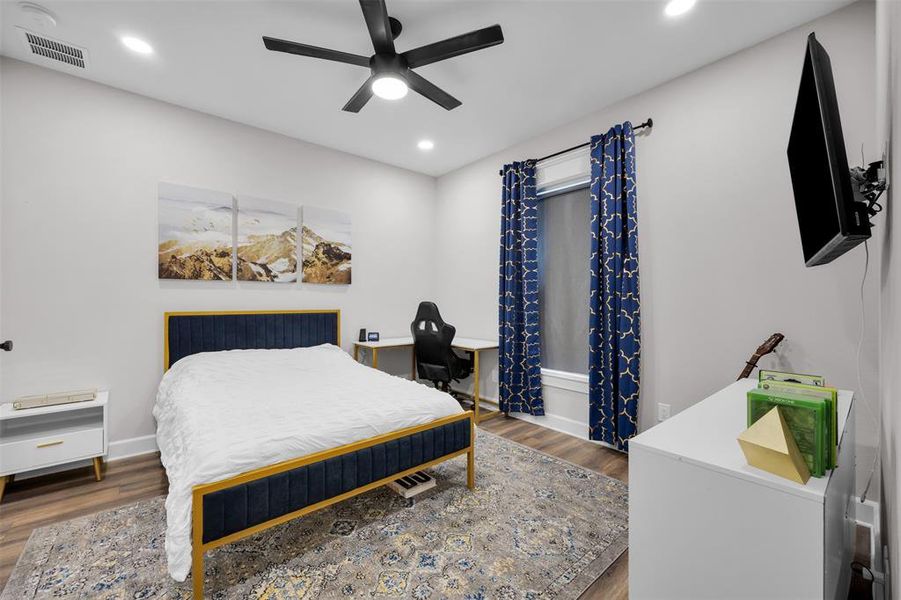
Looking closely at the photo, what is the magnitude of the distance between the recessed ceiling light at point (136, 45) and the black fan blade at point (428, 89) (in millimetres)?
1707

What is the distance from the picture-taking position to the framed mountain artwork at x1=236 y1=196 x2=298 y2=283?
3.42 metres

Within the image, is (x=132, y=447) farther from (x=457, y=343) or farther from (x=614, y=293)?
(x=614, y=293)

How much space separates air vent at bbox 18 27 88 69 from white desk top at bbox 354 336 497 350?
2950 mm

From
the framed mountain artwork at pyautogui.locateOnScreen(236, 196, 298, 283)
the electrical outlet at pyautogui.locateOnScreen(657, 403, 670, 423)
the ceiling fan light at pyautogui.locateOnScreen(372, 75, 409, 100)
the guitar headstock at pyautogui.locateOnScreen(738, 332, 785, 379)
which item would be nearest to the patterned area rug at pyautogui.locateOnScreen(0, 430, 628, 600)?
the electrical outlet at pyautogui.locateOnScreen(657, 403, 670, 423)

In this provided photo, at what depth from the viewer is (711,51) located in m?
2.44

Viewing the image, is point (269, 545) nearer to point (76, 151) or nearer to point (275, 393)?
point (275, 393)

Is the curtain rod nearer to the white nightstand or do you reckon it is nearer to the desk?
the desk

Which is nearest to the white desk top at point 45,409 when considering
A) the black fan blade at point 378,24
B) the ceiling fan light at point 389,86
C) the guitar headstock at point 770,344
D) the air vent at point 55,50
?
the air vent at point 55,50

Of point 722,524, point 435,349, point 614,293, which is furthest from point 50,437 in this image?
point 614,293

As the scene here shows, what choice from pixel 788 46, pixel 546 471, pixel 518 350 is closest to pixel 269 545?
pixel 546 471

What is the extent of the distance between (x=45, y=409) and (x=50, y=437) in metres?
0.18

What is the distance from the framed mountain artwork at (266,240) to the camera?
11.2 feet

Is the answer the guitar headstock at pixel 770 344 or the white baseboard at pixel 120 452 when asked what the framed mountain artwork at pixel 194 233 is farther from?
the guitar headstock at pixel 770 344

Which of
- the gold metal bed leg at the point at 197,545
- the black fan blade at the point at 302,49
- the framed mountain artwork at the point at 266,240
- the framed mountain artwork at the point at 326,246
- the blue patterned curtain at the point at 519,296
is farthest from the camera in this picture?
the framed mountain artwork at the point at 326,246
